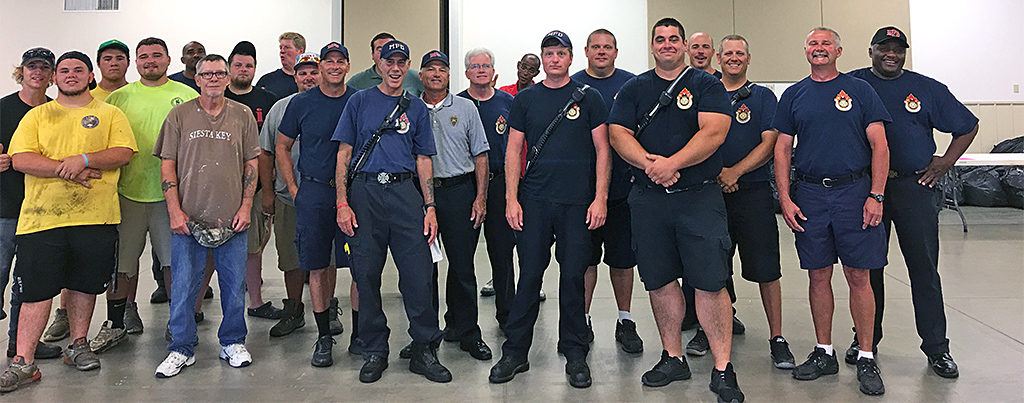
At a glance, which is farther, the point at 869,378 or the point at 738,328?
the point at 738,328

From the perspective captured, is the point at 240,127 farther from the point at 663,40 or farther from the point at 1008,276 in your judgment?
the point at 1008,276

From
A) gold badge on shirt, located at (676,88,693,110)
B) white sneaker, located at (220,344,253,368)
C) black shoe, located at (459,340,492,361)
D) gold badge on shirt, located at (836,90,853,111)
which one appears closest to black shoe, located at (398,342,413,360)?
black shoe, located at (459,340,492,361)

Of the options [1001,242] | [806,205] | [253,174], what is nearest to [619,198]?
[806,205]

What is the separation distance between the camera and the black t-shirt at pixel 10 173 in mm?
3322

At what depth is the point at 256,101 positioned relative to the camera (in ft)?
13.4

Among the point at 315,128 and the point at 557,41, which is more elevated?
the point at 557,41

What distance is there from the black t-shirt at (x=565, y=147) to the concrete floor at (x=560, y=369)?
0.89m

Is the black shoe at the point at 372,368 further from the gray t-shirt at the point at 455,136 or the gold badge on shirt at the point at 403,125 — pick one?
the gold badge on shirt at the point at 403,125

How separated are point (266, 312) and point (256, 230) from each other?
0.56m

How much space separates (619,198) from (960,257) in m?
4.83

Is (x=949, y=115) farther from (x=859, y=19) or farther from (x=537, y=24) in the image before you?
(x=859, y=19)

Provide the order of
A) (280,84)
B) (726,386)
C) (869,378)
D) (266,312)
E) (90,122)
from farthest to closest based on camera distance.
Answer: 1. (280,84)
2. (266,312)
3. (90,122)
4. (869,378)
5. (726,386)

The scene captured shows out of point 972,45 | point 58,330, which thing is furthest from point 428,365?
point 972,45

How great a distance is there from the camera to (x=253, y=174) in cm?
327
